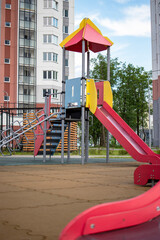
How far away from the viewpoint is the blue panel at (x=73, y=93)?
11.8 meters

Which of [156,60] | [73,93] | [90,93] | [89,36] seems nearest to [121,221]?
[90,93]

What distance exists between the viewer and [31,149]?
90.0 feet

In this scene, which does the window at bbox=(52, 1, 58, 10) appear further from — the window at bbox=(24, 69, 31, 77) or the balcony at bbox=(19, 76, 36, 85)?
the balcony at bbox=(19, 76, 36, 85)

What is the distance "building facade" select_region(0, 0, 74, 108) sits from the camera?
1738 inches

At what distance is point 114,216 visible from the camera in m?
2.02

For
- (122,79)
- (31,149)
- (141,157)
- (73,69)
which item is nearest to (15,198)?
(141,157)

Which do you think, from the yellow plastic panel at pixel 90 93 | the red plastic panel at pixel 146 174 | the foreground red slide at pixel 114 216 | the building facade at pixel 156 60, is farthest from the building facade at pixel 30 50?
the foreground red slide at pixel 114 216

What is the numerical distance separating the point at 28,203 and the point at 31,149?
24.0 m

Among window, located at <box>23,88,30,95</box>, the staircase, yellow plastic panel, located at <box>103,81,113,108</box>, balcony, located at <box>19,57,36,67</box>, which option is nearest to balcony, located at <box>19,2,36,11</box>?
balcony, located at <box>19,57,36,67</box>

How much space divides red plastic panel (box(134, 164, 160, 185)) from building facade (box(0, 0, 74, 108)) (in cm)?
3917

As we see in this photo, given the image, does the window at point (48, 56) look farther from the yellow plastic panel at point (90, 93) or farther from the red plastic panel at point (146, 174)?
the red plastic panel at point (146, 174)

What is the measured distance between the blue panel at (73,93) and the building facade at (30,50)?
106ft

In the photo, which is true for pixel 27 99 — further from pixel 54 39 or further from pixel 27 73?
pixel 54 39

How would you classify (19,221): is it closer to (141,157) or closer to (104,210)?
(104,210)
